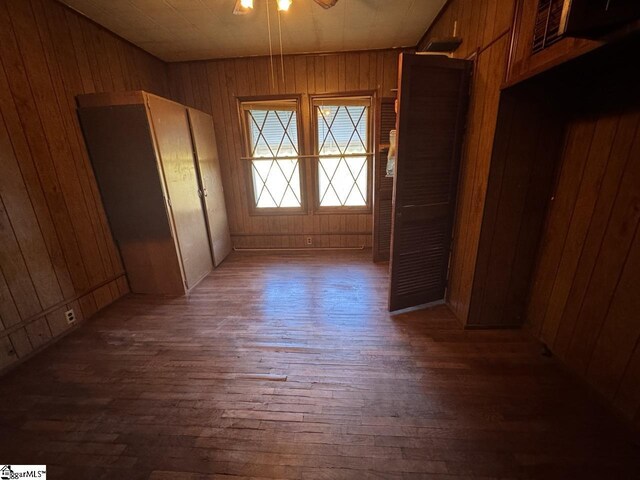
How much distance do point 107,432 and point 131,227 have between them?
1.77 m

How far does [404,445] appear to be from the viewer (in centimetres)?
114

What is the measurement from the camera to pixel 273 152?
3465 mm

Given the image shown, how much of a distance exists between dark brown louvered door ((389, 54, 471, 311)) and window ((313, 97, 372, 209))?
5.24 ft

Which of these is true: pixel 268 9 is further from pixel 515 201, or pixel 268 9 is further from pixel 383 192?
pixel 515 201

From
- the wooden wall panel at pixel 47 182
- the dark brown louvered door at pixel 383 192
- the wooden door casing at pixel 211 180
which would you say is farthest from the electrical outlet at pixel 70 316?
the dark brown louvered door at pixel 383 192

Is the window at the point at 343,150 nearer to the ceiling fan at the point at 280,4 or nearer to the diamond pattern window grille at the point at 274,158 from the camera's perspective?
the diamond pattern window grille at the point at 274,158

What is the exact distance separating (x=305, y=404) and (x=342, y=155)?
2919 millimetres

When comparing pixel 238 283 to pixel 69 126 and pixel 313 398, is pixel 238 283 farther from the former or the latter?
pixel 69 126

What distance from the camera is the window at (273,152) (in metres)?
3.34

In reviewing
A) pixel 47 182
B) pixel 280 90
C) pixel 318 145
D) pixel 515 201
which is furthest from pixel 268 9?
pixel 515 201

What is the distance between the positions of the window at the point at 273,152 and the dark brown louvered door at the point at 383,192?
1147 mm

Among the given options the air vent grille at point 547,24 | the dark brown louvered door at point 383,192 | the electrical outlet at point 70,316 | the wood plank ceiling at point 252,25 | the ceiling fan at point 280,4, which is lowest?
the electrical outlet at point 70,316

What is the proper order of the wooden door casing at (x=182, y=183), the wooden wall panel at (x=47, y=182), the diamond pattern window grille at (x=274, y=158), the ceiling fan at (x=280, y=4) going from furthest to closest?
the diamond pattern window grille at (x=274, y=158)
the wooden door casing at (x=182, y=183)
the ceiling fan at (x=280, y=4)
the wooden wall panel at (x=47, y=182)

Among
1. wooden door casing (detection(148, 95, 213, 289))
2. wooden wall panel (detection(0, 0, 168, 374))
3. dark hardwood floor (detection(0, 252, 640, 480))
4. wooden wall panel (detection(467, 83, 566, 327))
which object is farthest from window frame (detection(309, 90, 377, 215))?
wooden wall panel (detection(0, 0, 168, 374))
